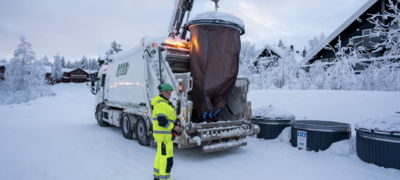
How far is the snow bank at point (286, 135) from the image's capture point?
22.8 ft

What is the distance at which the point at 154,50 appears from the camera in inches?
249

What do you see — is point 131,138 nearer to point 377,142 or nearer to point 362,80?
point 377,142

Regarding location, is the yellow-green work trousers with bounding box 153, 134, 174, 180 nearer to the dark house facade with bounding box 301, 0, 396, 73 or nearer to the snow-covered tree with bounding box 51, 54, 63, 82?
the dark house facade with bounding box 301, 0, 396, 73

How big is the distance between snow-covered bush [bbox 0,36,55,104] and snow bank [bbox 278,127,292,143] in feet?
127

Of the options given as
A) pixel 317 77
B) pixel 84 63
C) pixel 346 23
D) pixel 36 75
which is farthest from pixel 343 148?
pixel 84 63

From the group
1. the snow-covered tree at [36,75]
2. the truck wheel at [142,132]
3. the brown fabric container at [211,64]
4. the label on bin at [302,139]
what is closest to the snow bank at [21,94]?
the snow-covered tree at [36,75]

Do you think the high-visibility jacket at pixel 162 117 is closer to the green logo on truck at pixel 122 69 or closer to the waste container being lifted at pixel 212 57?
the waste container being lifted at pixel 212 57

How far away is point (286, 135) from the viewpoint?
275 inches

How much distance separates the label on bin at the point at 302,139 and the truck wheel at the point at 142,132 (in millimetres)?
4083

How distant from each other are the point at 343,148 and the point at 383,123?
43.7 inches

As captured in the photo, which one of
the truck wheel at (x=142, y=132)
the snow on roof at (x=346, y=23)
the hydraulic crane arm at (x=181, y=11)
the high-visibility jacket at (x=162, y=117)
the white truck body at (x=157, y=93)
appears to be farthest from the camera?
the snow on roof at (x=346, y=23)

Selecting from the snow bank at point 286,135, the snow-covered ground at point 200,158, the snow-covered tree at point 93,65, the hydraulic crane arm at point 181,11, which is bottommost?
the snow-covered ground at point 200,158

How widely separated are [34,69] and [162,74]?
138 ft

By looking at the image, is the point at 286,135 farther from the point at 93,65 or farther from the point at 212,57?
the point at 93,65
